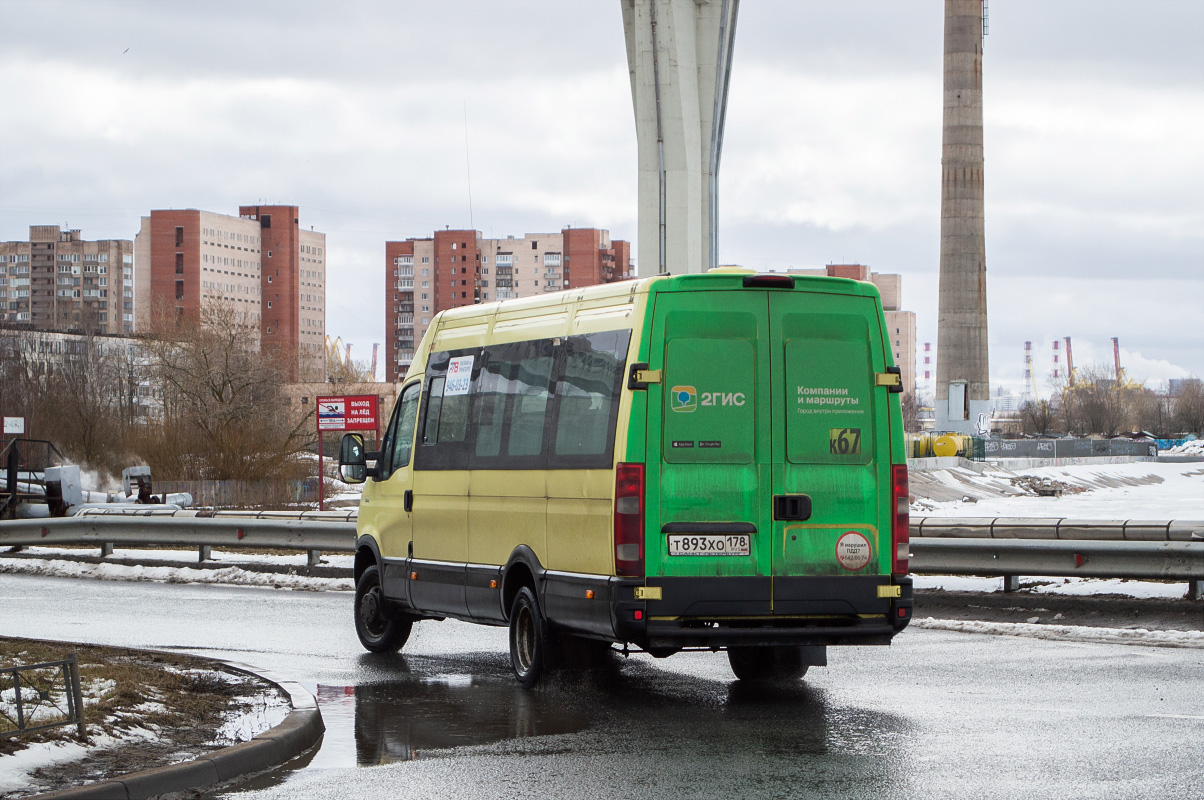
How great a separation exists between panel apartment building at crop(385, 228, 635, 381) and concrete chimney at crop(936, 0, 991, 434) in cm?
9795

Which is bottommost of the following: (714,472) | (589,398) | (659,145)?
(714,472)

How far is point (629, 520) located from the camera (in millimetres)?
9234

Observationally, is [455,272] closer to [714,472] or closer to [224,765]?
[714,472]

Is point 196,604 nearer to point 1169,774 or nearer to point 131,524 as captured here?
point 131,524

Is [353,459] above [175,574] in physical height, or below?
above

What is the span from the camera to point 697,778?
7.35 metres

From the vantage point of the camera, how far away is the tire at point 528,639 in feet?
33.7

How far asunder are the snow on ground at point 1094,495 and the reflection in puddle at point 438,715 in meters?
30.1

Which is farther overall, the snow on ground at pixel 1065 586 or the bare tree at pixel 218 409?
the bare tree at pixel 218 409

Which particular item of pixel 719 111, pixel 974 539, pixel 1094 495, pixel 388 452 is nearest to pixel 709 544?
pixel 388 452

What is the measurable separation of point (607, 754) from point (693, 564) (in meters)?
1.64

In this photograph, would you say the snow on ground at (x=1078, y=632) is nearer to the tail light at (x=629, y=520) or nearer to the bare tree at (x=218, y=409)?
the tail light at (x=629, y=520)

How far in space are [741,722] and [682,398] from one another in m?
2.02

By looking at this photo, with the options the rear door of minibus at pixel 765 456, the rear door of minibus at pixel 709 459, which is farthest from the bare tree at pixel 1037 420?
the rear door of minibus at pixel 709 459
